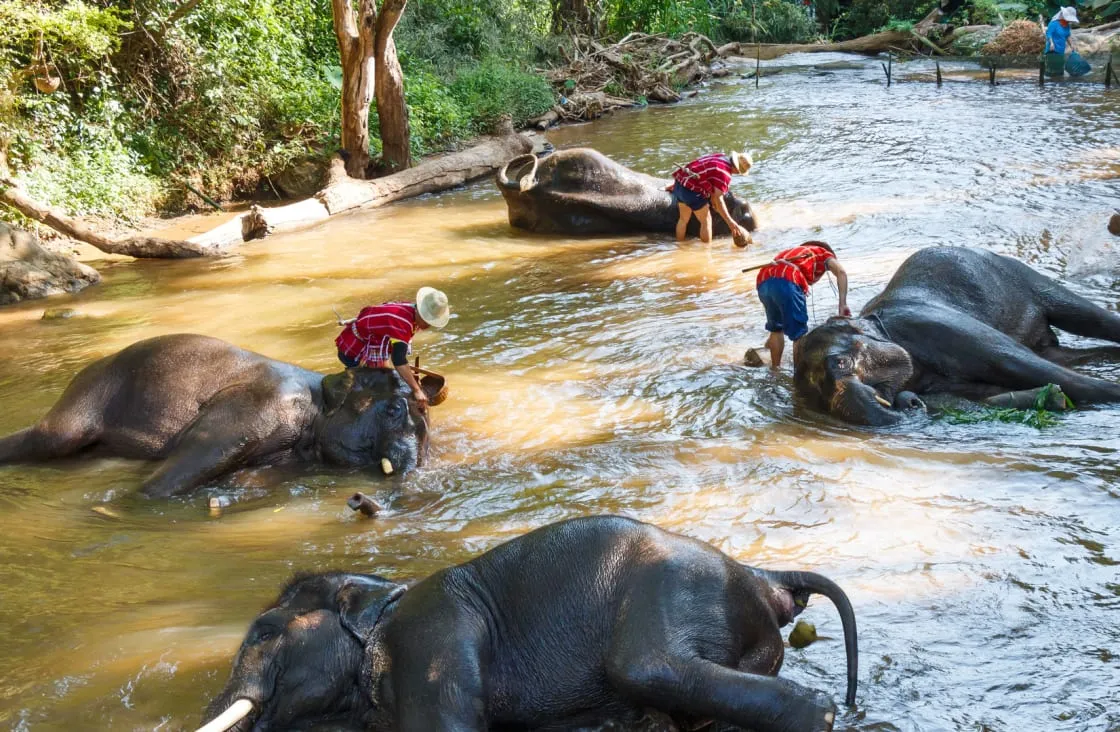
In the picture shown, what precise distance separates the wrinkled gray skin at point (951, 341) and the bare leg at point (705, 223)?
451 centimetres

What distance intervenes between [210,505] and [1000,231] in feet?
26.7

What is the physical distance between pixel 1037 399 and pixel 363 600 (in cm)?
435

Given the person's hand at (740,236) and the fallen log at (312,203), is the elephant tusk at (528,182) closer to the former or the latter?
the person's hand at (740,236)

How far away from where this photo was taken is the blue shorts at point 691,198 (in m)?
11.7

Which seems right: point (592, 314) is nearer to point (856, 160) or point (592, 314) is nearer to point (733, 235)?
point (733, 235)

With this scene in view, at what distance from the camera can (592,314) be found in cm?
957

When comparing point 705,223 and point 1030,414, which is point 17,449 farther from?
point 705,223

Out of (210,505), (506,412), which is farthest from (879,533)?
(210,505)

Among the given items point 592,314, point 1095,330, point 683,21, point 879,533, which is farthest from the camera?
point 683,21

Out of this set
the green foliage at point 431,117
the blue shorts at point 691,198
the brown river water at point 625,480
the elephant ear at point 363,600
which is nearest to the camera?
the elephant ear at point 363,600

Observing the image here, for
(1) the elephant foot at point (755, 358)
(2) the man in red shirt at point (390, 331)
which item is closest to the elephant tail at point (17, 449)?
(2) the man in red shirt at point (390, 331)

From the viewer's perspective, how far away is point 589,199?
12.6 metres

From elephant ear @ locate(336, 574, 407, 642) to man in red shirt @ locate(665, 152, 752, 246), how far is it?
8087 mm

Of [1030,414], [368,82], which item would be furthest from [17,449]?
[368,82]
